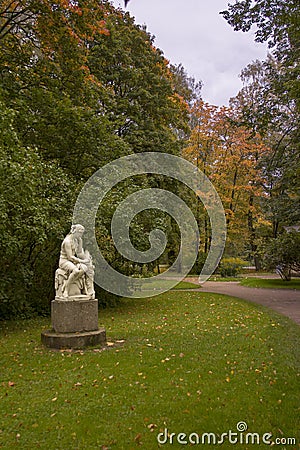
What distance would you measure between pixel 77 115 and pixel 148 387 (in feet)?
28.5

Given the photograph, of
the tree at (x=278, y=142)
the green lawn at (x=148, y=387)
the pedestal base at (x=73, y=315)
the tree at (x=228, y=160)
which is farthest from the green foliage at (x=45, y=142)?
the tree at (x=228, y=160)

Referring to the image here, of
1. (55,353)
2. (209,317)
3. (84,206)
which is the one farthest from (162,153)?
(55,353)

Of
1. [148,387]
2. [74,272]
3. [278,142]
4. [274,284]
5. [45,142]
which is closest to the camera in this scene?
[148,387]

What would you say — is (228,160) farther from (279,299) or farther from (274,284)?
(279,299)

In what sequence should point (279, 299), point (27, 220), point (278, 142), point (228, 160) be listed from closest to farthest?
point (27, 220) → point (279, 299) → point (278, 142) → point (228, 160)

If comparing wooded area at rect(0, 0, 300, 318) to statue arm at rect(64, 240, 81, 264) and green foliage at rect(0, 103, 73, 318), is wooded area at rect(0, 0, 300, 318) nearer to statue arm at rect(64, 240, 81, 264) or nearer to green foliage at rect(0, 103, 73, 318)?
green foliage at rect(0, 103, 73, 318)

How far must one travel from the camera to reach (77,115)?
1183 centimetres

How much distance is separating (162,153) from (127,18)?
7.13m

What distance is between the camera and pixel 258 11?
8.50 metres

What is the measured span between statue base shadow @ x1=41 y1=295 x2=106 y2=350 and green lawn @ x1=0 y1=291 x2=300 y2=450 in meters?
0.28

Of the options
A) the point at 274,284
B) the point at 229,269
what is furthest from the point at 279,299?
the point at 229,269

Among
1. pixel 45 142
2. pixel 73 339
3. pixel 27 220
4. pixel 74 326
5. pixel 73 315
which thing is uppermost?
pixel 45 142

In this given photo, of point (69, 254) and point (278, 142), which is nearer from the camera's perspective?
point (69, 254)

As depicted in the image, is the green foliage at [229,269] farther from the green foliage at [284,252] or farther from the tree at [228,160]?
the green foliage at [284,252]
